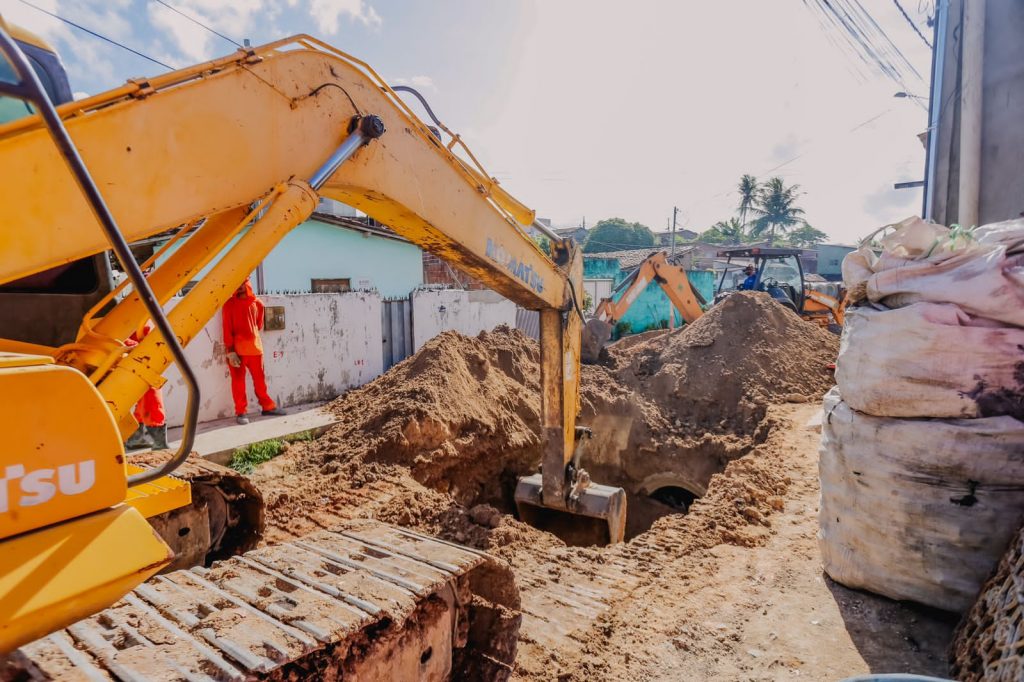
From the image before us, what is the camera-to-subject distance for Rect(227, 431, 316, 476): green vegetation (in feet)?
18.6

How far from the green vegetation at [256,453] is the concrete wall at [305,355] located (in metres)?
1.36

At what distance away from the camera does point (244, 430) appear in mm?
6500

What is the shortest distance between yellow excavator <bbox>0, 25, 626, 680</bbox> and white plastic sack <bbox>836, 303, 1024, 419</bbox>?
2124 millimetres

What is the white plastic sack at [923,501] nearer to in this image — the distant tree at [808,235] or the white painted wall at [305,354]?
the white painted wall at [305,354]

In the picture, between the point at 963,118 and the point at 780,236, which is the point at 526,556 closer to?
the point at 963,118

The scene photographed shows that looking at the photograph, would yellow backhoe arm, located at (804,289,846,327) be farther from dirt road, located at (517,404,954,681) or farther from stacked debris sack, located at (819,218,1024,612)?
stacked debris sack, located at (819,218,1024,612)

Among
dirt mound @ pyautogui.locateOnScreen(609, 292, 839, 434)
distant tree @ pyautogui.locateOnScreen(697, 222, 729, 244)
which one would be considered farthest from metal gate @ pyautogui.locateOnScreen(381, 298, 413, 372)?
distant tree @ pyautogui.locateOnScreen(697, 222, 729, 244)

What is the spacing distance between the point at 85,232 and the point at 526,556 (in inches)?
137

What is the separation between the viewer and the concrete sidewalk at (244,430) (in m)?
5.77

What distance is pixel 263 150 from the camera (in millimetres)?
2277

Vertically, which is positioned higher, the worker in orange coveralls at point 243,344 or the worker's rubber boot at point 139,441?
the worker in orange coveralls at point 243,344

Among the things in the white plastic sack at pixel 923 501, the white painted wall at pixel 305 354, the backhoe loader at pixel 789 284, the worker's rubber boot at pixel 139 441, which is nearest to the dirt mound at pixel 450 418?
the white painted wall at pixel 305 354

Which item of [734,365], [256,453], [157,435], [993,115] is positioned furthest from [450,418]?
[993,115]

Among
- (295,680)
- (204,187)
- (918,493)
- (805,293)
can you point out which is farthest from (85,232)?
(805,293)
